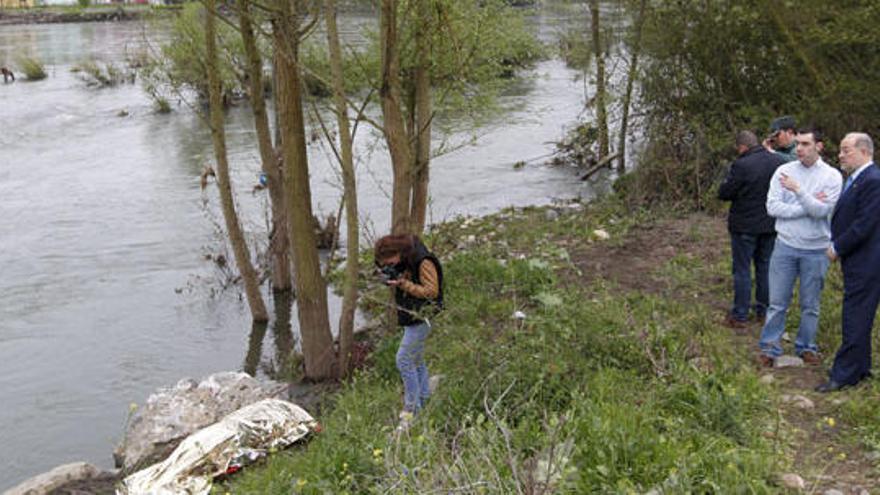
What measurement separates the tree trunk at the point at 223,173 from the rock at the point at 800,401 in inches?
285

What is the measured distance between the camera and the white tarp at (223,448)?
6160mm

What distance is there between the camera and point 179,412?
8055 mm

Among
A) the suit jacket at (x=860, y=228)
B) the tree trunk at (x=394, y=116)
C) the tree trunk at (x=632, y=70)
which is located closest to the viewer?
the suit jacket at (x=860, y=228)

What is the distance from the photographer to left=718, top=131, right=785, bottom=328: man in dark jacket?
283 inches

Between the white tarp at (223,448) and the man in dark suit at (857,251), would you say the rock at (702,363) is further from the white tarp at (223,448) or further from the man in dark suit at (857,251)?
the white tarp at (223,448)

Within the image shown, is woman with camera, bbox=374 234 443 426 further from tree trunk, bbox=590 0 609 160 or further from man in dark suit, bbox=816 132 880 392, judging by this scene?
Answer: tree trunk, bbox=590 0 609 160

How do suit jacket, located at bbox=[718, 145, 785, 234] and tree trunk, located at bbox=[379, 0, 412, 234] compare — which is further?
tree trunk, located at bbox=[379, 0, 412, 234]

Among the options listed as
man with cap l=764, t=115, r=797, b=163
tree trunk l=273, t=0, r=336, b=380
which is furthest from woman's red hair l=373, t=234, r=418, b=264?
man with cap l=764, t=115, r=797, b=163

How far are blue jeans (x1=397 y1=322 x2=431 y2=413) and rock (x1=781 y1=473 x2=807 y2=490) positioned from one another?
2.71 metres

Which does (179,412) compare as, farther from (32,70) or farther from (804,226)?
(32,70)

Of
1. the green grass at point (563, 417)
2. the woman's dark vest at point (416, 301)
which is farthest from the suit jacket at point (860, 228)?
the woman's dark vest at point (416, 301)

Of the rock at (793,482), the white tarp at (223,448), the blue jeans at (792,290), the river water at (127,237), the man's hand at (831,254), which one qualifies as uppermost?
the man's hand at (831,254)

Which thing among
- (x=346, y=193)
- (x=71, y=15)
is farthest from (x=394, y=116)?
(x=71, y=15)

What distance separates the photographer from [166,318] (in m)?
11.9
